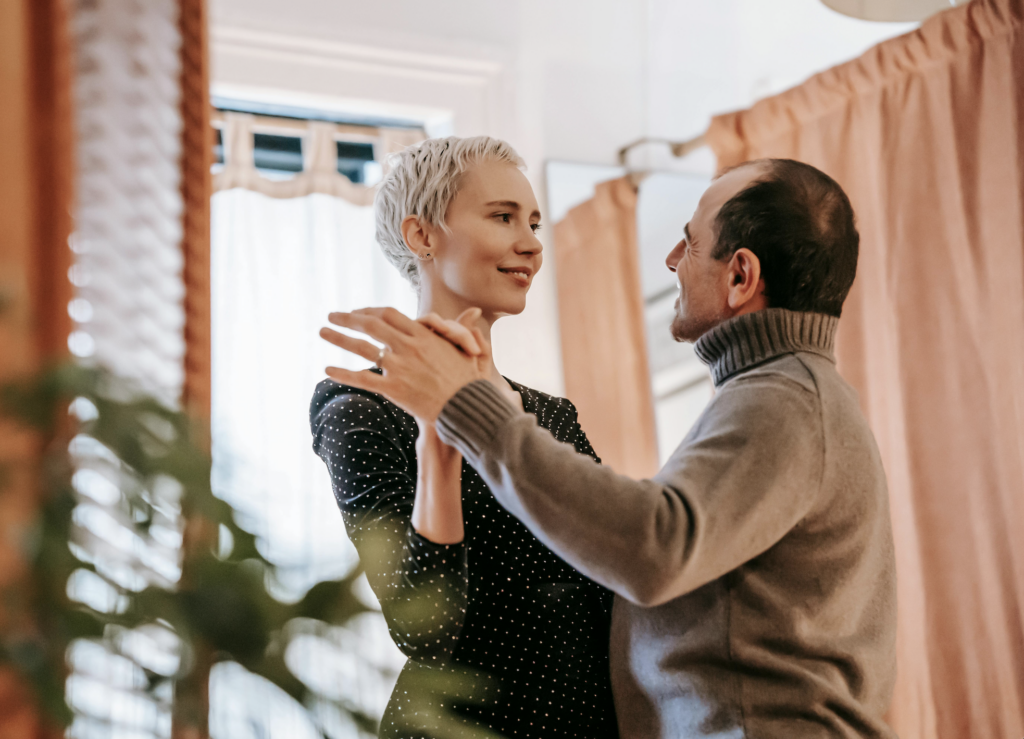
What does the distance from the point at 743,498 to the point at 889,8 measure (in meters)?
1.33

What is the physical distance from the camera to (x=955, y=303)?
181 cm

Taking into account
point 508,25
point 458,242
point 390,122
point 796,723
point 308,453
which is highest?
point 508,25

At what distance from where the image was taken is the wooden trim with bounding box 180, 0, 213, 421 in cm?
42

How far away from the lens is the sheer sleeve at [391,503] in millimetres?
880

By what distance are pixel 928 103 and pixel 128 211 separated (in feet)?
5.99

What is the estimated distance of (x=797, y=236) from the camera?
3.32 ft

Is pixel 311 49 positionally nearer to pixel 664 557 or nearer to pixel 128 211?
pixel 664 557

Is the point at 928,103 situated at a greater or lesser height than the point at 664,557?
greater

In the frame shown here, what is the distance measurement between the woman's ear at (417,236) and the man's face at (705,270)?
34 centimetres

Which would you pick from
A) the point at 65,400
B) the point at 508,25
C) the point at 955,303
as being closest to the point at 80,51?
the point at 65,400

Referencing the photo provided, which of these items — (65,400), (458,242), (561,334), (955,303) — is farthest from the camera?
(561,334)

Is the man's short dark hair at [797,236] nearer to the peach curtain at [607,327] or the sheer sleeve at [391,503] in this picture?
the sheer sleeve at [391,503]

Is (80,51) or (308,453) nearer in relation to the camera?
(80,51)

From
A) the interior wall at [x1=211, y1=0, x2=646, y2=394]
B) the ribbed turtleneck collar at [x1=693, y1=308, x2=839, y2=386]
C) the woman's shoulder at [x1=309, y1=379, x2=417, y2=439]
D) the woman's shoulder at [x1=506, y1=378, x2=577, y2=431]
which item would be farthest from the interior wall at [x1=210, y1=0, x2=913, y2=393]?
the ribbed turtleneck collar at [x1=693, y1=308, x2=839, y2=386]
